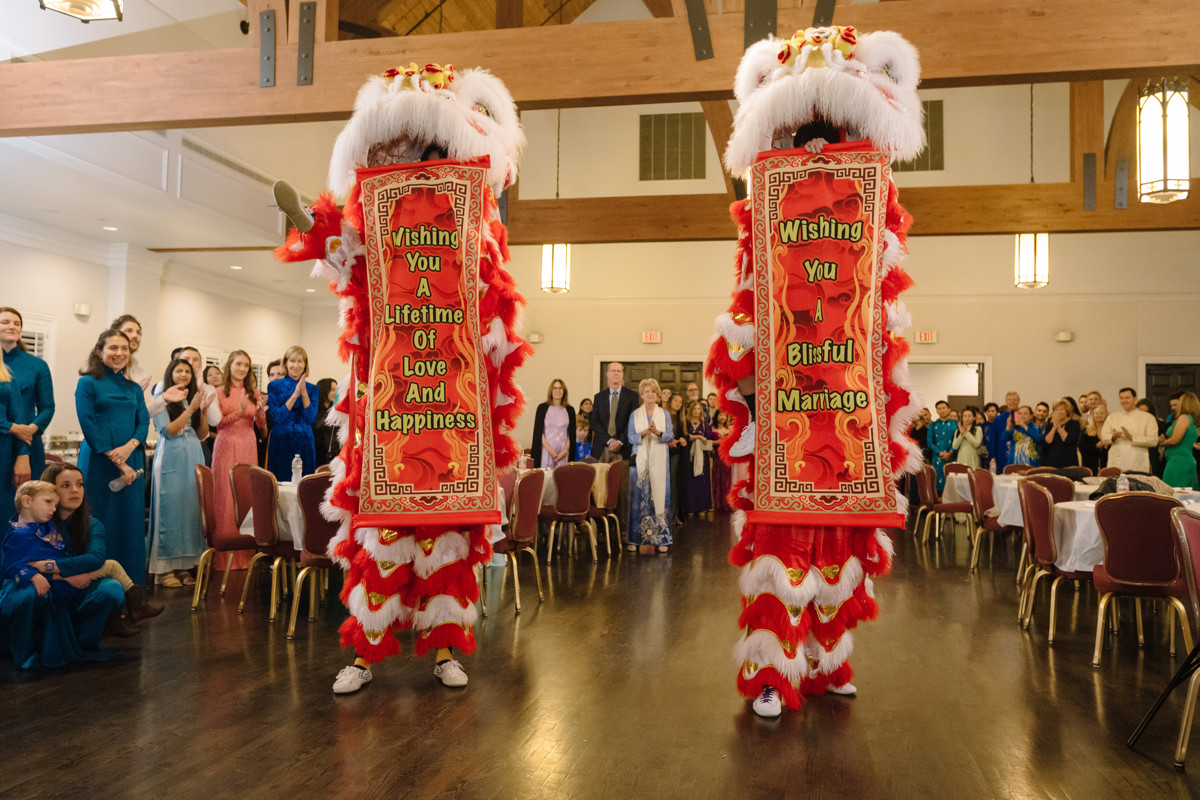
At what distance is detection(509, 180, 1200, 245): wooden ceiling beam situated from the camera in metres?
8.22

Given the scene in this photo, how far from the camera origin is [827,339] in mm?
2777

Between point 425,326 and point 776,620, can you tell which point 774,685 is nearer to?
point 776,620

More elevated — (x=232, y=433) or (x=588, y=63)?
(x=588, y=63)

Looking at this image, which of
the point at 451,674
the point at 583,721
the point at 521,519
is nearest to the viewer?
the point at 583,721

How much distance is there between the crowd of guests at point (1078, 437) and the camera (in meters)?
7.05

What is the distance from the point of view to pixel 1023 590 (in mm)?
4738

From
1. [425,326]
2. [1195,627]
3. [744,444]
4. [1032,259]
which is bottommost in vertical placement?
[1195,627]

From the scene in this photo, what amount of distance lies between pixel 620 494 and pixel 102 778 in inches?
231

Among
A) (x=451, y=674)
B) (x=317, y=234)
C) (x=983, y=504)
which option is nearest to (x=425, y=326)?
(x=317, y=234)

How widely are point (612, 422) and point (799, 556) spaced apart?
207 inches

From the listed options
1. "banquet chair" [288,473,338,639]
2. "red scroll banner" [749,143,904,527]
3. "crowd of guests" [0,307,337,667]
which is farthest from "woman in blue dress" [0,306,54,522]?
"red scroll banner" [749,143,904,527]

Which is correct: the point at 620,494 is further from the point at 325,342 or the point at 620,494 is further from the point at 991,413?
the point at 325,342

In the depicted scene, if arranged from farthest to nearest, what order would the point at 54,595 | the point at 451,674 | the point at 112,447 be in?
1. the point at 112,447
2. the point at 54,595
3. the point at 451,674

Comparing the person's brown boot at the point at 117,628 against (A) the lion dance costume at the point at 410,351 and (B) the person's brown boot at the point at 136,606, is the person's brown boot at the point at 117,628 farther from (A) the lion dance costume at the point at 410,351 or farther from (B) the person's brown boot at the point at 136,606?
(A) the lion dance costume at the point at 410,351
